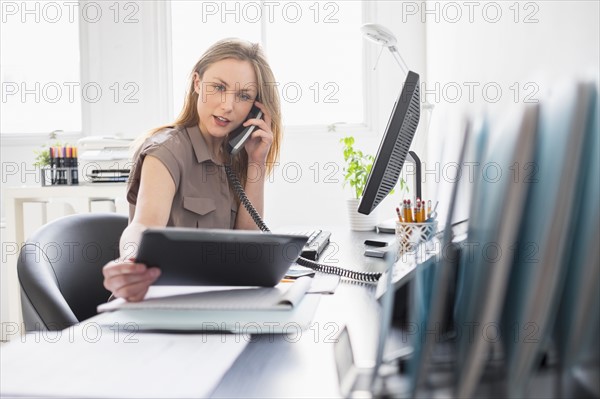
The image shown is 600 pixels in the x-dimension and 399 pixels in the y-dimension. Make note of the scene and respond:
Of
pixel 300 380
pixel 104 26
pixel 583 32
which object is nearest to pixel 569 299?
pixel 300 380

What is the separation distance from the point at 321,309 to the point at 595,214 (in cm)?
45

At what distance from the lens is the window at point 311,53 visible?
3.46 m

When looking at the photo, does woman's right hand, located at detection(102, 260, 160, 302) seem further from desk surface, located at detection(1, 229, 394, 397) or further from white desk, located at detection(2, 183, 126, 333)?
white desk, located at detection(2, 183, 126, 333)

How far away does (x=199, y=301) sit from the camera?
0.62 m

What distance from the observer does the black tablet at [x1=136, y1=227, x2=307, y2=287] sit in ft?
1.91

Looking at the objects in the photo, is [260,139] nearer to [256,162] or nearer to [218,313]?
[256,162]

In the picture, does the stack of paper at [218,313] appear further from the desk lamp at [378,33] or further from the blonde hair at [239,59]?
the desk lamp at [378,33]

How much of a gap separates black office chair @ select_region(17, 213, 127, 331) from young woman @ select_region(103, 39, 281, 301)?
100 millimetres

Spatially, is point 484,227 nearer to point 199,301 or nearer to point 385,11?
point 199,301

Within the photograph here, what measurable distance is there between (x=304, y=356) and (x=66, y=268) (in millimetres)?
808

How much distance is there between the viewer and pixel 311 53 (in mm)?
3496

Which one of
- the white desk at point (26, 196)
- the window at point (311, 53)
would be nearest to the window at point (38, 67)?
the window at point (311, 53)

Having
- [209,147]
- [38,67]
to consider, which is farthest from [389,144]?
[38,67]

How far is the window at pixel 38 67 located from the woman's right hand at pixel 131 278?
129 inches
